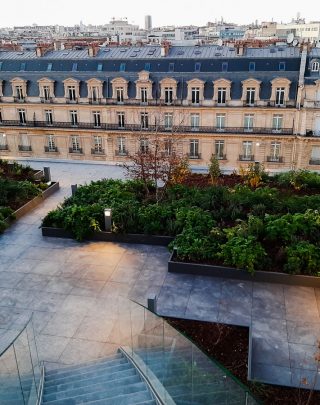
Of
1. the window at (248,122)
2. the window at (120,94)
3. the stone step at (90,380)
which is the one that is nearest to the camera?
the stone step at (90,380)

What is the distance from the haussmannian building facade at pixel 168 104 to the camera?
31750 millimetres

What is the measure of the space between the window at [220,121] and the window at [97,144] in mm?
9762

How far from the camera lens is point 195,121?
3325 cm

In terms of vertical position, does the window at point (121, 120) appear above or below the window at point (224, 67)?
below

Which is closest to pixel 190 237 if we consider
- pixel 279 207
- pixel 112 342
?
pixel 279 207

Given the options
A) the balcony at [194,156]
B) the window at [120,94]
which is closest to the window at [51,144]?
the window at [120,94]

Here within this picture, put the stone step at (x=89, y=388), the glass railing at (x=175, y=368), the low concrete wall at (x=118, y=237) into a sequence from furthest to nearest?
the low concrete wall at (x=118, y=237), the stone step at (x=89, y=388), the glass railing at (x=175, y=368)

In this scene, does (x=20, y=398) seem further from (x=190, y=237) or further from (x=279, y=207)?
(x=279, y=207)

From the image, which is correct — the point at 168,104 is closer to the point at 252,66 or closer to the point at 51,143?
the point at 252,66

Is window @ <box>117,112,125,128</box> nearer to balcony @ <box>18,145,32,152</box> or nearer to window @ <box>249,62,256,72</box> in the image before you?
balcony @ <box>18,145,32,152</box>

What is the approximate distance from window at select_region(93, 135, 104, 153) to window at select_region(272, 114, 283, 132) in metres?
14.0

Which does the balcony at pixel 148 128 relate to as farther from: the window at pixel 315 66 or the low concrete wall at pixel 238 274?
the low concrete wall at pixel 238 274

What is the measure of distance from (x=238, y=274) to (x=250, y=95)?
66.1 ft

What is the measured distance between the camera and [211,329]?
41.1 ft
